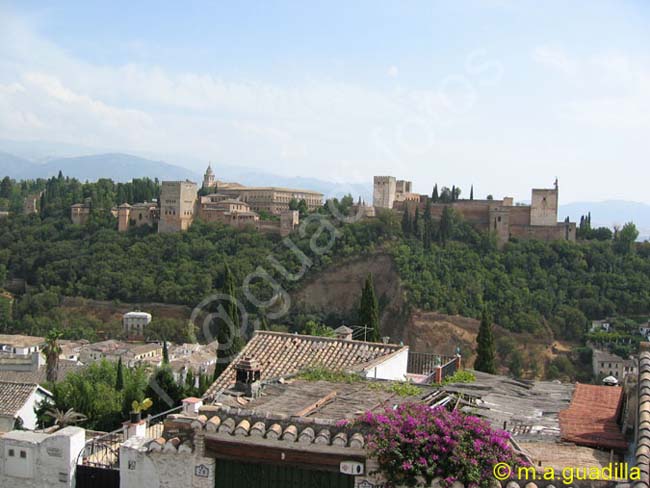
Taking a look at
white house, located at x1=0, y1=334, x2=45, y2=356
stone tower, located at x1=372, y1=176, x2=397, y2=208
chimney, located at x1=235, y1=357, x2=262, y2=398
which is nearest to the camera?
chimney, located at x1=235, y1=357, x2=262, y2=398

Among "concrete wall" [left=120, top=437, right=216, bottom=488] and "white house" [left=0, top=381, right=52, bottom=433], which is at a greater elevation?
"concrete wall" [left=120, top=437, right=216, bottom=488]

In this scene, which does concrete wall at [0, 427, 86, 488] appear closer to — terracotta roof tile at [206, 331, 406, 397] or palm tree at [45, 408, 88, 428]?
terracotta roof tile at [206, 331, 406, 397]

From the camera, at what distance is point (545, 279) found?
5450 centimetres

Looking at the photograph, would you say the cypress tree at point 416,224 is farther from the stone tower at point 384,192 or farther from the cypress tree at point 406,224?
the stone tower at point 384,192

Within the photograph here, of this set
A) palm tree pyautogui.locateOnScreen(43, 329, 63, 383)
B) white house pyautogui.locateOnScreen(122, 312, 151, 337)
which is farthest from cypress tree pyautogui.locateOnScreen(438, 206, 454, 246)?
palm tree pyautogui.locateOnScreen(43, 329, 63, 383)

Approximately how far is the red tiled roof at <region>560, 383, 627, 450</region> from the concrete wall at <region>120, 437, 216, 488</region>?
3.86 meters

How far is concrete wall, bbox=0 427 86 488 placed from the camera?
8.76 m

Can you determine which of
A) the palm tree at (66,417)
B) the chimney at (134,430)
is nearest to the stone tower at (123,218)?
the palm tree at (66,417)

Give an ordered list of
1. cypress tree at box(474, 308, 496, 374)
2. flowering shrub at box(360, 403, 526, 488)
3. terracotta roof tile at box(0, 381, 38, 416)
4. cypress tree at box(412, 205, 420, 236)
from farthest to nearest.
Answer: cypress tree at box(412, 205, 420, 236) → cypress tree at box(474, 308, 496, 374) → terracotta roof tile at box(0, 381, 38, 416) → flowering shrub at box(360, 403, 526, 488)

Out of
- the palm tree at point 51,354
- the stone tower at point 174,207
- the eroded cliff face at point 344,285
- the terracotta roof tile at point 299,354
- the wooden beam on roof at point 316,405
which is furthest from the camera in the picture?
the stone tower at point 174,207

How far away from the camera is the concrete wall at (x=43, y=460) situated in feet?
28.7

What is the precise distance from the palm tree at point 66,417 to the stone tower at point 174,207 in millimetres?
51745

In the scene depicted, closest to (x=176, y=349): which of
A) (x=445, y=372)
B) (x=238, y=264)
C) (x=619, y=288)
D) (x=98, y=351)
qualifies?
(x=98, y=351)

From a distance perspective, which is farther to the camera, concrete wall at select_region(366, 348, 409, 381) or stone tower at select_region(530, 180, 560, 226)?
stone tower at select_region(530, 180, 560, 226)
